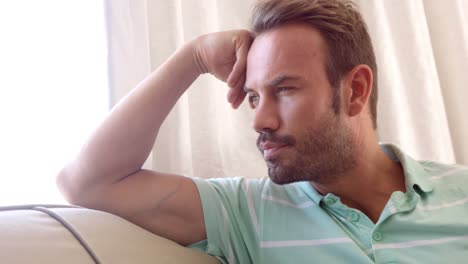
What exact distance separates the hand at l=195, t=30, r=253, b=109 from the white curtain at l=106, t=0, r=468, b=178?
0.59 feet

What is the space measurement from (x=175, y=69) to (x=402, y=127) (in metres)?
0.86

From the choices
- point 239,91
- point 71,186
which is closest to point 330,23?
point 239,91

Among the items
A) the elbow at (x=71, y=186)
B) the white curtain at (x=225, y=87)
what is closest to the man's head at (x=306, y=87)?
the white curtain at (x=225, y=87)

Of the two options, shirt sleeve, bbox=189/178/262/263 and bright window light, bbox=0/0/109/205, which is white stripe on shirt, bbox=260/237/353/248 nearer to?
shirt sleeve, bbox=189/178/262/263

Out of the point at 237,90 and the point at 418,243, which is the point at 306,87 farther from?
the point at 418,243

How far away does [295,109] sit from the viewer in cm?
83

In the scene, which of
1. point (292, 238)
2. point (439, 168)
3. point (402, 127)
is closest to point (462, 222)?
point (439, 168)

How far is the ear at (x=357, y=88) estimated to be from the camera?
919 millimetres

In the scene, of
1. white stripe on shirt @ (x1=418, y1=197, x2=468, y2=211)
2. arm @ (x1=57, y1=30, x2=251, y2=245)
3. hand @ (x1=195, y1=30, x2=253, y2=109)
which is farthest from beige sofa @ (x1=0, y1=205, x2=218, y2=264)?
white stripe on shirt @ (x1=418, y1=197, x2=468, y2=211)

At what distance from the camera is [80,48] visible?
37.4 inches

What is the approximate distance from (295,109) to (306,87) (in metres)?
0.05

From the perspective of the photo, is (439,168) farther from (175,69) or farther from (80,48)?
(80,48)

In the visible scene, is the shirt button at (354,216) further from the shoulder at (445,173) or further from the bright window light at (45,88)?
the bright window light at (45,88)

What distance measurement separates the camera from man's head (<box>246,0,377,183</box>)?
2.72 feet
